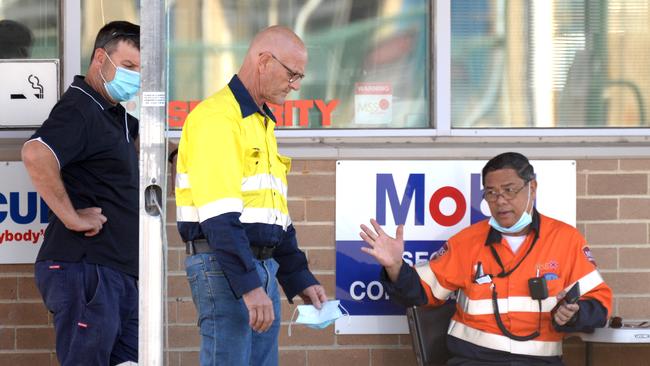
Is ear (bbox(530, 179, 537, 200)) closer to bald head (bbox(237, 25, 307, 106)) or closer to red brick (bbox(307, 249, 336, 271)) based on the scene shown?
red brick (bbox(307, 249, 336, 271))

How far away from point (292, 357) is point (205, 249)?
2094 millimetres

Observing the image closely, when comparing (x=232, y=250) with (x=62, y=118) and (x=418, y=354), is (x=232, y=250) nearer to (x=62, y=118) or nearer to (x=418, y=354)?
(x=62, y=118)

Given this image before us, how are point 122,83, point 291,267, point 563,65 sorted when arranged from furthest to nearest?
1. point 563,65
2. point 122,83
3. point 291,267

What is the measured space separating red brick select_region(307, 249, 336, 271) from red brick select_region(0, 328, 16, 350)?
160 cm

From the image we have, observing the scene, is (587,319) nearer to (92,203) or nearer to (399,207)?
(399,207)

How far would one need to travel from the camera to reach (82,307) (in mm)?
5145

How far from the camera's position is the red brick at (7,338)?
6.33 m

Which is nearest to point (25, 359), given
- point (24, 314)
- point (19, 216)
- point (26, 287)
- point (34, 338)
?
point (34, 338)

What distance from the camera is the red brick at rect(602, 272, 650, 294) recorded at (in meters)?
6.41

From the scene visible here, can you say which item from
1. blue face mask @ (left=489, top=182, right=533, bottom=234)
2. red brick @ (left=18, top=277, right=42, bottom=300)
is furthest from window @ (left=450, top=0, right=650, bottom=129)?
red brick @ (left=18, top=277, right=42, bottom=300)

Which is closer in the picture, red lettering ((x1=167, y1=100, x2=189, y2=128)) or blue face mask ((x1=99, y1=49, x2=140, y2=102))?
blue face mask ((x1=99, y1=49, x2=140, y2=102))

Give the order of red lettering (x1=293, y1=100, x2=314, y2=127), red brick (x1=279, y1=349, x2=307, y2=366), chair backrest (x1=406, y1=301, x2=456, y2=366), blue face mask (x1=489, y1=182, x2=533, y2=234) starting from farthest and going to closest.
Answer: red lettering (x1=293, y1=100, x2=314, y2=127), red brick (x1=279, y1=349, x2=307, y2=366), chair backrest (x1=406, y1=301, x2=456, y2=366), blue face mask (x1=489, y1=182, x2=533, y2=234)

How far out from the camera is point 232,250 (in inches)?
165

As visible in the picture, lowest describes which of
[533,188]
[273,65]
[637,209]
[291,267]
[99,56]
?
[291,267]
